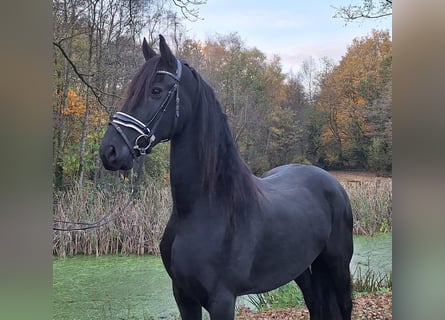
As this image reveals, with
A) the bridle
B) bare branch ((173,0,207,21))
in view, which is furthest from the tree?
the bridle

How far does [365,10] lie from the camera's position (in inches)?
91.6

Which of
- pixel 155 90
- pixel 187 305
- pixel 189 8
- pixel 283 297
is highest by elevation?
pixel 189 8

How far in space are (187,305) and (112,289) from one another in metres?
0.58

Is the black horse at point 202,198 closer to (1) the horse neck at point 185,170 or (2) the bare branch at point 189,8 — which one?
(1) the horse neck at point 185,170

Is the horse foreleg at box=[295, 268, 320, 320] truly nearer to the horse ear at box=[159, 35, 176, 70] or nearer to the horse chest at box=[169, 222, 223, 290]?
the horse chest at box=[169, 222, 223, 290]

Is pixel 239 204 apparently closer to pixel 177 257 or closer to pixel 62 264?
pixel 177 257

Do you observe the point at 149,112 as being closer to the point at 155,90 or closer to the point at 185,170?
the point at 155,90

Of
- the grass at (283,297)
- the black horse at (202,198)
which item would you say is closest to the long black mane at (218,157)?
the black horse at (202,198)

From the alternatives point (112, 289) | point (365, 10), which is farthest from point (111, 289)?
point (365, 10)

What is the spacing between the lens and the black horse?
4.71ft
